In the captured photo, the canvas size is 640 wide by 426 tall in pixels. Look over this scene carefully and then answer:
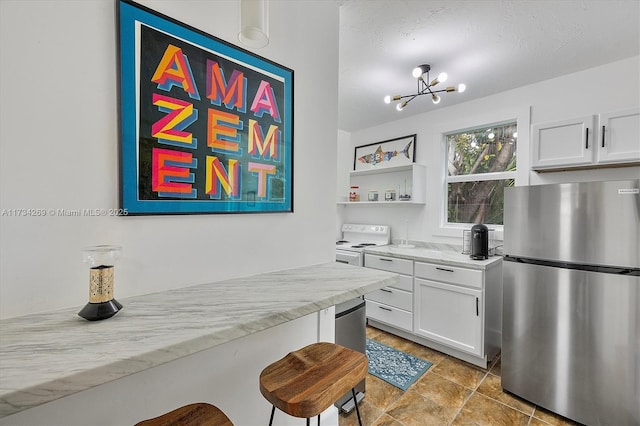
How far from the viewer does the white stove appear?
3277 mm

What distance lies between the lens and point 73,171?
2.90ft

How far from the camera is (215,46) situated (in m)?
1.18

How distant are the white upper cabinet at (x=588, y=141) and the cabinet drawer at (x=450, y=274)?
3.50 feet

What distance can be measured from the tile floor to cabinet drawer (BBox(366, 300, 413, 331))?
496mm

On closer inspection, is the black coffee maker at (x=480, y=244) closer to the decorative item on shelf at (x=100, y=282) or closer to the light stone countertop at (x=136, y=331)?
the light stone countertop at (x=136, y=331)

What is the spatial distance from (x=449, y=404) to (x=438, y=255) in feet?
4.21

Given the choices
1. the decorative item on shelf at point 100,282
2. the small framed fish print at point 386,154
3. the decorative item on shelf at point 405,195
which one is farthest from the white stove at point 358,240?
the decorative item on shelf at point 100,282

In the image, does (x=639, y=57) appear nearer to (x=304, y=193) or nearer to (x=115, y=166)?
(x=304, y=193)

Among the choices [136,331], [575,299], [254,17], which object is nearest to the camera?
[136,331]

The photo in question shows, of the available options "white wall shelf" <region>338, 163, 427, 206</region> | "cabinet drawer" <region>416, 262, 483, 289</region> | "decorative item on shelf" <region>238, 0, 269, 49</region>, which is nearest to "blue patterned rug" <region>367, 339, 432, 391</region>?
"cabinet drawer" <region>416, 262, 483, 289</region>

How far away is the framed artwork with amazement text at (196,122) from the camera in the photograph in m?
0.98

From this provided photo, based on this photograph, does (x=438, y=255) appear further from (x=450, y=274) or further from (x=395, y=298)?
(x=395, y=298)

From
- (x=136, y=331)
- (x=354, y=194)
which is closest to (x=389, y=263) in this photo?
(x=354, y=194)

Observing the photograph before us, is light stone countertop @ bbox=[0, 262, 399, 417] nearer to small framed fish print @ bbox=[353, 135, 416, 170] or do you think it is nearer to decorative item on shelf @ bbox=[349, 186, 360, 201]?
small framed fish print @ bbox=[353, 135, 416, 170]
